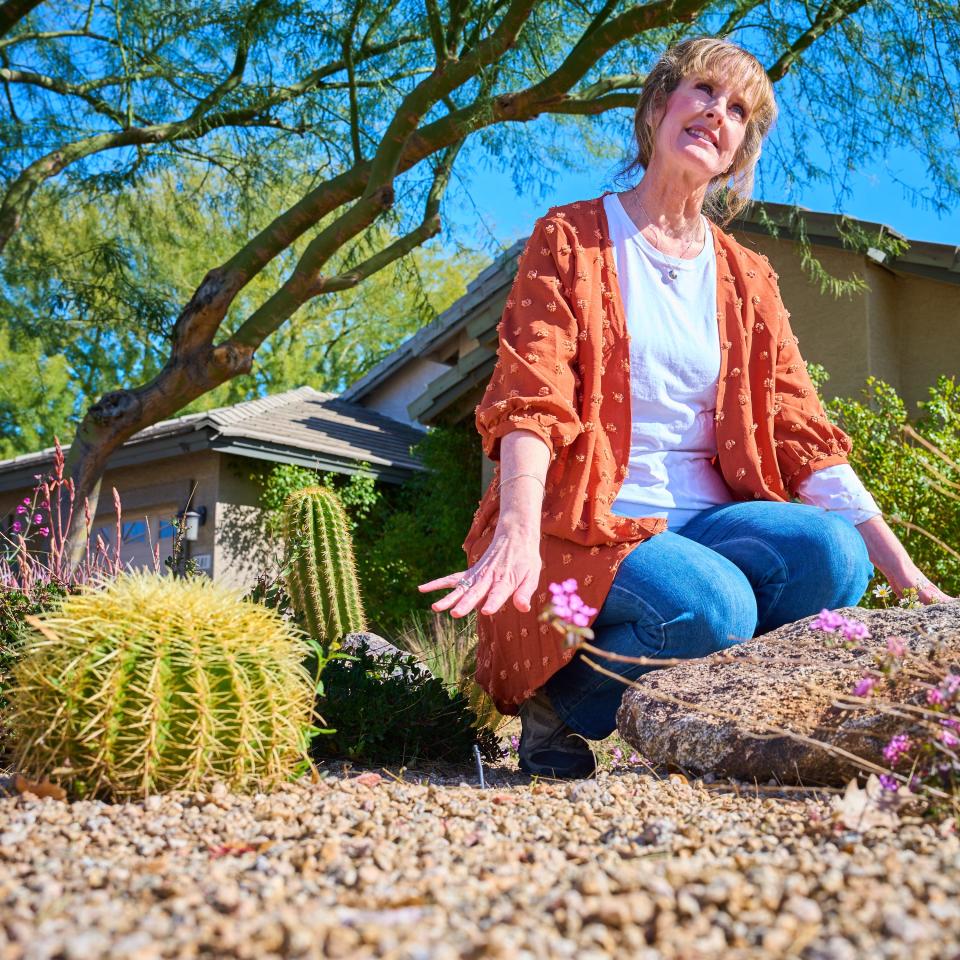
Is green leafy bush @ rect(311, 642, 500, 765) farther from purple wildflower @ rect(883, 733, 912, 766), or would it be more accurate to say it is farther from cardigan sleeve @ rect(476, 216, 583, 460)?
purple wildflower @ rect(883, 733, 912, 766)

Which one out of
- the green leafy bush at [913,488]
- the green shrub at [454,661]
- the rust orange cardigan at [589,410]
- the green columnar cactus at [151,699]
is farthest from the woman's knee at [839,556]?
the green leafy bush at [913,488]

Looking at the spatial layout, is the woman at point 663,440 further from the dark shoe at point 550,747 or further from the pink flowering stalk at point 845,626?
the pink flowering stalk at point 845,626

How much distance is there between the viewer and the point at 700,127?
9.98 feet

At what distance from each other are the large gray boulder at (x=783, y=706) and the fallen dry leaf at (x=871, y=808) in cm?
30

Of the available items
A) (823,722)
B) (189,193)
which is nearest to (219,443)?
(189,193)

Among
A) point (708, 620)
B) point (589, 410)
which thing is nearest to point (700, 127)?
point (589, 410)

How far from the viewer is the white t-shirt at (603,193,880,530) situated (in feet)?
9.87

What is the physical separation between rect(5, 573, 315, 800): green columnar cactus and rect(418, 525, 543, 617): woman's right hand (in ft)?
1.39

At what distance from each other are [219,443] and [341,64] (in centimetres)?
436

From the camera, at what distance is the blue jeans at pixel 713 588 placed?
2.67m

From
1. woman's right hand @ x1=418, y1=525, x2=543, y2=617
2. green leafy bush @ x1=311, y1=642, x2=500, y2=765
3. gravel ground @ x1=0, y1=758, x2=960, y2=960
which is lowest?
green leafy bush @ x1=311, y1=642, x2=500, y2=765

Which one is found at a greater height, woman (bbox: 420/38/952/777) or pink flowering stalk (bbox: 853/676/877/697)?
woman (bbox: 420/38/952/777)

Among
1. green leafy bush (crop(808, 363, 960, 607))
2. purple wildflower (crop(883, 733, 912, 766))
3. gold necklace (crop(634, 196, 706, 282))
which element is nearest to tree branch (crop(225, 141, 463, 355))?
green leafy bush (crop(808, 363, 960, 607))

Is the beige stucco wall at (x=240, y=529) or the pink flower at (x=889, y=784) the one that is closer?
the pink flower at (x=889, y=784)
